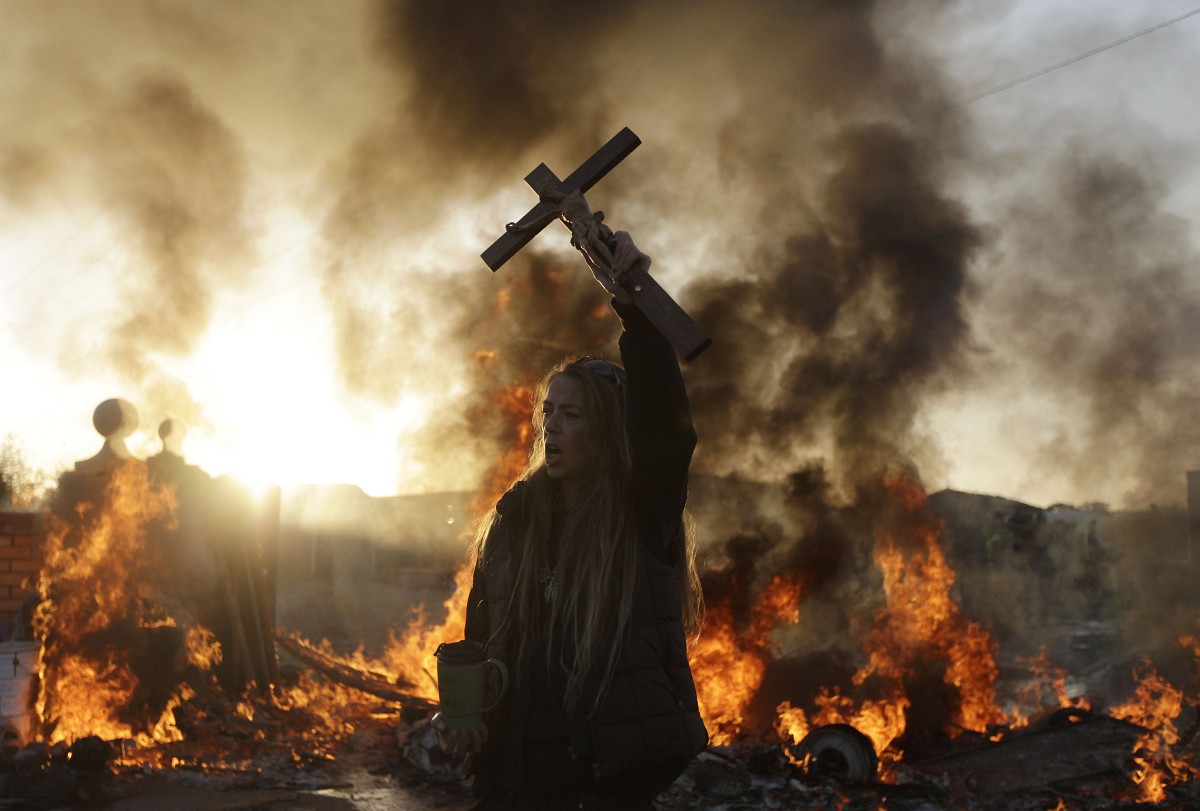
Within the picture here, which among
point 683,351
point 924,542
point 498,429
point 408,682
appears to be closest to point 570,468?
point 683,351

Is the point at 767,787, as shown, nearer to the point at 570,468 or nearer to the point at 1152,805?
the point at 1152,805

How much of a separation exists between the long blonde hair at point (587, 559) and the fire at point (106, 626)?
740 cm

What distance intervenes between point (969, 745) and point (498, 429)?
272 inches

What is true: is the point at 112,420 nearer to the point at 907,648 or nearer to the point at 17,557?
the point at 17,557

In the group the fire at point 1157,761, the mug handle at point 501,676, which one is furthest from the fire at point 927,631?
the mug handle at point 501,676

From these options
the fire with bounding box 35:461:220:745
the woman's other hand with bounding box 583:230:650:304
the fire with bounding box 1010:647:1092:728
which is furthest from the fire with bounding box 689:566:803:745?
the woman's other hand with bounding box 583:230:650:304

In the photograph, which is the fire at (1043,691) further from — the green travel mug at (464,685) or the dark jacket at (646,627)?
the green travel mug at (464,685)

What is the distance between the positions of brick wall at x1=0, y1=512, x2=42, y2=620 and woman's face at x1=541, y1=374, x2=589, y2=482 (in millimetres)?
7896

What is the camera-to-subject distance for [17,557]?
332 inches

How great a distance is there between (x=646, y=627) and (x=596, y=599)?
0.13m

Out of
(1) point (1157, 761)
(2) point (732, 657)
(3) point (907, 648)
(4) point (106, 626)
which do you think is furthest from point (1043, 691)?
(4) point (106, 626)

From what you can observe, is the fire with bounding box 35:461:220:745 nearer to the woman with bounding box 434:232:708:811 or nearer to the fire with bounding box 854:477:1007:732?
the fire with bounding box 854:477:1007:732

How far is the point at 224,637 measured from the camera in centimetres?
965

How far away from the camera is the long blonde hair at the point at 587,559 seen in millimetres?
2047
